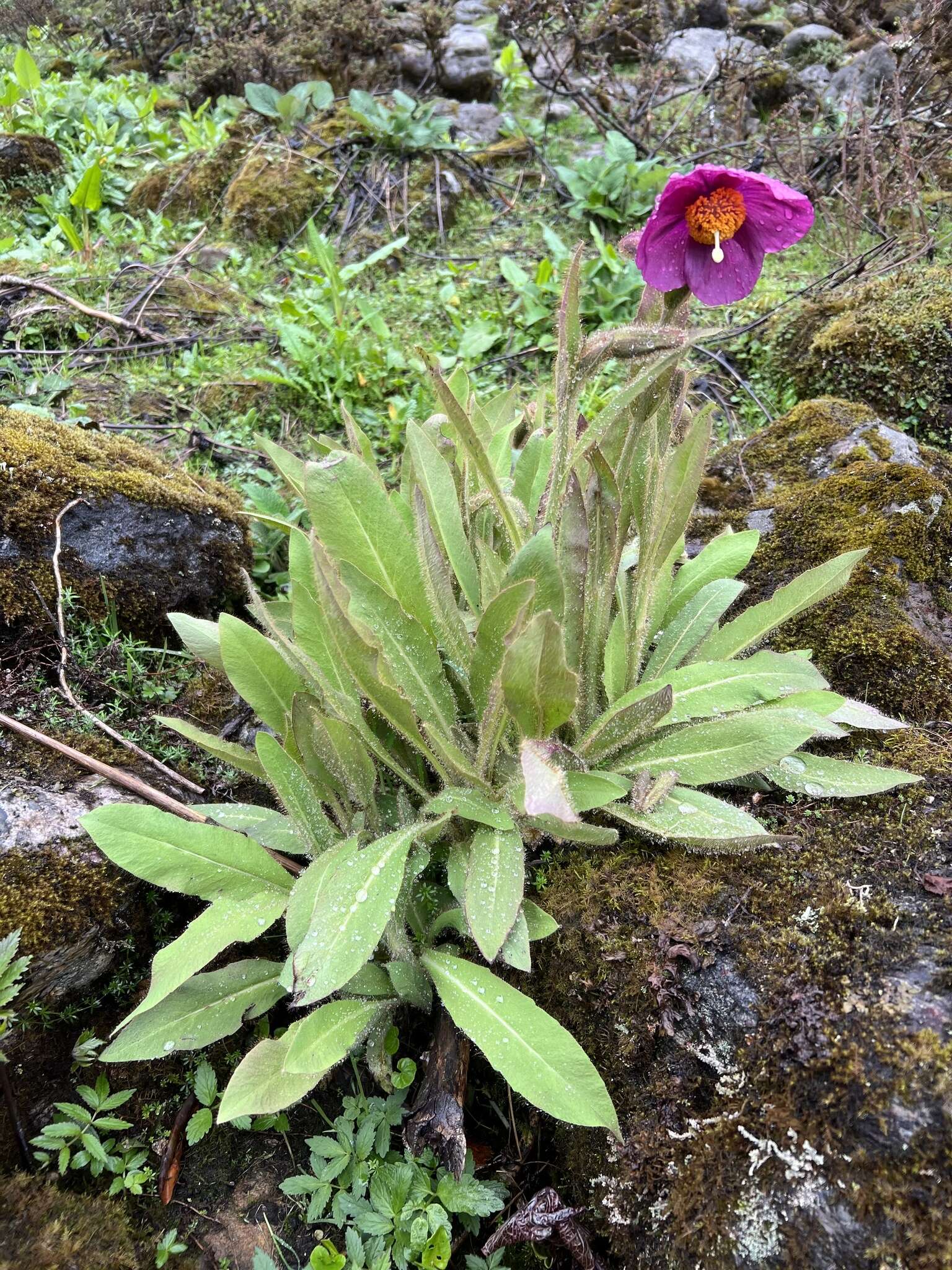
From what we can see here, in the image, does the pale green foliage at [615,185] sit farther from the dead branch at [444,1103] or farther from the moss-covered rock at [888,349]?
the dead branch at [444,1103]

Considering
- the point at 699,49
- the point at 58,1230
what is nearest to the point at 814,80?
the point at 699,49

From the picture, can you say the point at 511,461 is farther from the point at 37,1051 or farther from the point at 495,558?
the point at 37,1051

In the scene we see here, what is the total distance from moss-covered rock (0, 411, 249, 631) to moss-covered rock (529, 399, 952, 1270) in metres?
1.45

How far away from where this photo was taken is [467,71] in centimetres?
705

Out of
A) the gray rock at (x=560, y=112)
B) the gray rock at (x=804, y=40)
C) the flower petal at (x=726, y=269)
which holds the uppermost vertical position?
the flower petal at (x=726, y=269)

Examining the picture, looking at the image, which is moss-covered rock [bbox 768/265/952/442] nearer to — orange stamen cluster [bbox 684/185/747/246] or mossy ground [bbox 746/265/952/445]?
mossy ground [bbox 746/265/952/445]

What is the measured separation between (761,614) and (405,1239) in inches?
57.8

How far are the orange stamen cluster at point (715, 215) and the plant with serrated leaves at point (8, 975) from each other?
175 cm

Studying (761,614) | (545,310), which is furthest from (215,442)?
(761,614)

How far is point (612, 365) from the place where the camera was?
156 inches

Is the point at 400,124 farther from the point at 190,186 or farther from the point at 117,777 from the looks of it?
the point at 117,777

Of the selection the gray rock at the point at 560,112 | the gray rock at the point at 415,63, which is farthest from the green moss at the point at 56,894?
the gray rock at the point at 415,63

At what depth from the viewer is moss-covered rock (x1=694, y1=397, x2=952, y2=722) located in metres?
2.00

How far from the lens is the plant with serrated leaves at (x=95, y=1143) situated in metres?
1.41
